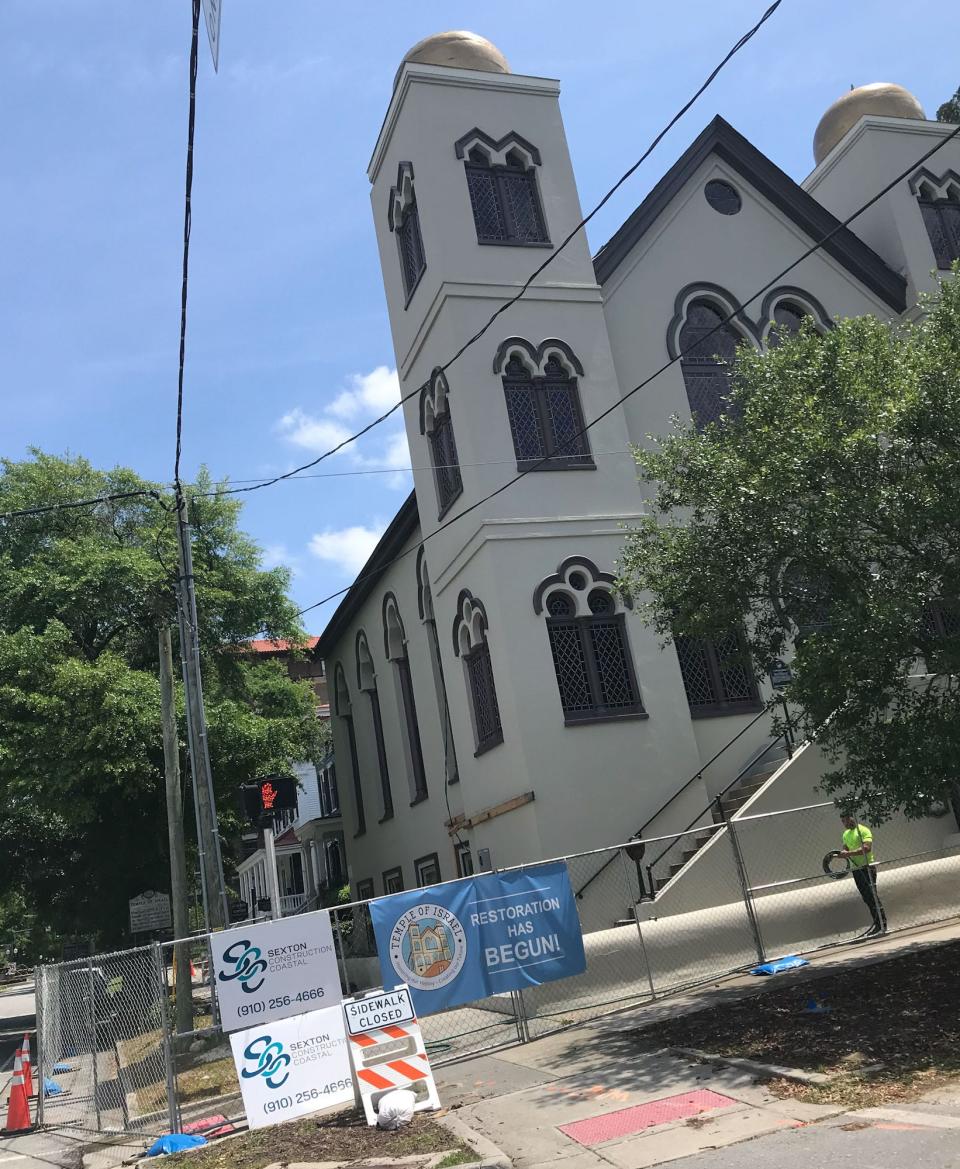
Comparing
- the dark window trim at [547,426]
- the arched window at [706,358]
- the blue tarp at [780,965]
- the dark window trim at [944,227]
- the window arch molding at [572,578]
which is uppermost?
the dark window trim at [944,227]

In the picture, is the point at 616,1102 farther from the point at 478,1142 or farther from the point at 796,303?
the point at 796,303

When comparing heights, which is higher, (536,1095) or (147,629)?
(147,629)

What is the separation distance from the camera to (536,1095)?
9.13 meters

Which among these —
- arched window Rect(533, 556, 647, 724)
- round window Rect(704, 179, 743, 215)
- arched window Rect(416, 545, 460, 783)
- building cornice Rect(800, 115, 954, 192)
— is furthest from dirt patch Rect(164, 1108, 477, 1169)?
building cornice Rect(800, 115, 954, 192)

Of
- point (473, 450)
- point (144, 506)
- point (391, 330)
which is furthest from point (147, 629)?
point (473, 450)

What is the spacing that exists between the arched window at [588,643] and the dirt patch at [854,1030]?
17.7 ft

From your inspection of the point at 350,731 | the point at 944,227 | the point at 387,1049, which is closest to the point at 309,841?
the point at 350,731

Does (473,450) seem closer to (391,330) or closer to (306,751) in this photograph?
(391,330)

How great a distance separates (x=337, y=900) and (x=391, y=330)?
16.8 m

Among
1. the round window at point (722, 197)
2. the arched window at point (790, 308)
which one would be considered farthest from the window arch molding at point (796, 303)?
the round window at point (722, 197)

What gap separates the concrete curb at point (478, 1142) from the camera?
715 centimetres

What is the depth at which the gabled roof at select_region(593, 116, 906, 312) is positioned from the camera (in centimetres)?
2000

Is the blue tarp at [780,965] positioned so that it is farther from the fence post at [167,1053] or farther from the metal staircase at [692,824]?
the fence post at [167,1053]

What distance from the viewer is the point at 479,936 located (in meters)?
11.9
